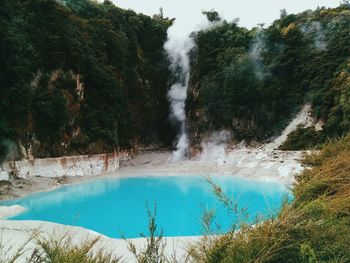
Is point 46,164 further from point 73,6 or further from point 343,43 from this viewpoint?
point 343,43

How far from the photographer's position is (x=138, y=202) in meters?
23.0

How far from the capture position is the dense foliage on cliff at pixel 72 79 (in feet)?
96.6

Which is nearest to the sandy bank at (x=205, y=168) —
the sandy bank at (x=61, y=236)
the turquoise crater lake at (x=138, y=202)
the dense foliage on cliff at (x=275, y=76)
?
the turquoise crater lake at (x=138, y=202)

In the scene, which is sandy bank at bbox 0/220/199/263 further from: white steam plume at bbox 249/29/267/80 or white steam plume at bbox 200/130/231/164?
white steam plume at bbox 249/29/267/80

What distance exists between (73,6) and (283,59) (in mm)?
22730

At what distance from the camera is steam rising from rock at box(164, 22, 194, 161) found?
167 feet

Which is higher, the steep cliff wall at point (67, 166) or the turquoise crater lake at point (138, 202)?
the steep cliff wall at point (67, 166)

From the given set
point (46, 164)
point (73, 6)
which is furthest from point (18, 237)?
point (73, 6)

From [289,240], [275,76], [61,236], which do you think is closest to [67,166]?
[275,76]

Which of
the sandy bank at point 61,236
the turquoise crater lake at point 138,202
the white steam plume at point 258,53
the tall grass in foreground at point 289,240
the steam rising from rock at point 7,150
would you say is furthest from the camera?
the white steam plume at point 258,53

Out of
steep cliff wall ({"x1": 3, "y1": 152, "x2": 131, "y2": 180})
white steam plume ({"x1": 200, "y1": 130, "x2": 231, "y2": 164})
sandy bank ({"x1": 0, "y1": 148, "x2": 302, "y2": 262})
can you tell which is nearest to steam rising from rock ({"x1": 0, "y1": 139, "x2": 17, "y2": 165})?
steep cliff wall ({"x1": 3, "y1": 152, "x2": 131, "y2": 180})

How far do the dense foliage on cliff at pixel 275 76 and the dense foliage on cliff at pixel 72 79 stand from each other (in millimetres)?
8107

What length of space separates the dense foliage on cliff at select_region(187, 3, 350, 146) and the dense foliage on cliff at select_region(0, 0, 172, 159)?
811 centimetres

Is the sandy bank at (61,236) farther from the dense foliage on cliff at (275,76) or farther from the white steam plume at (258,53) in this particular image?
the white steam plume at (258,53)
